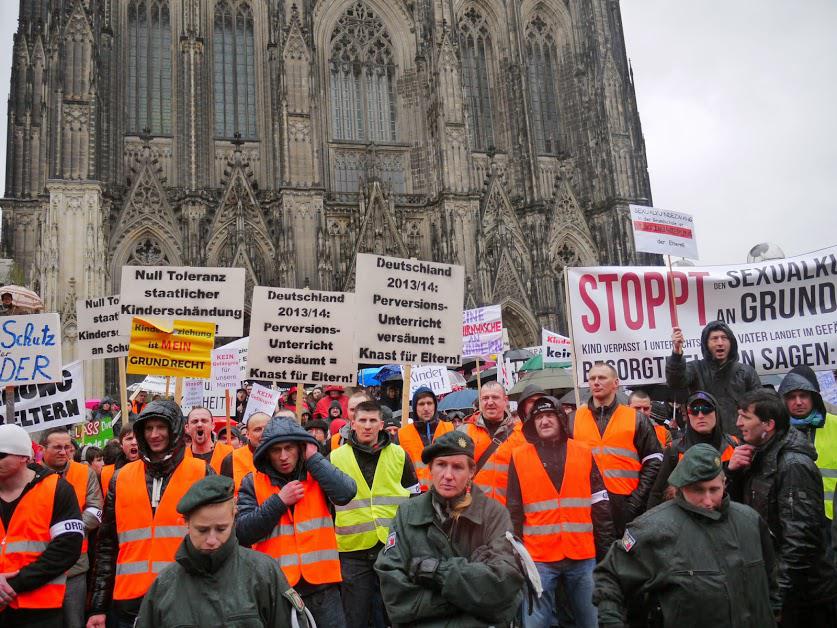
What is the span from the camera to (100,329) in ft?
29.2

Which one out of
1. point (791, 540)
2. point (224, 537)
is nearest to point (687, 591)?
point (791, 540)

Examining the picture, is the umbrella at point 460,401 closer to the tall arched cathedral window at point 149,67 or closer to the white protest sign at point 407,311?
the white protest sign at point 407,311

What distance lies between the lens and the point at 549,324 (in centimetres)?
2706

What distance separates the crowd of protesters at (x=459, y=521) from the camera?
3549mm

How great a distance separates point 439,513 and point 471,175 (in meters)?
25.1

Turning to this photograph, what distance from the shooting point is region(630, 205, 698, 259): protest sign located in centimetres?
941

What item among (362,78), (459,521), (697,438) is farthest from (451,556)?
(362,78)

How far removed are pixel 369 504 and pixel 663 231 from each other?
19.0ft

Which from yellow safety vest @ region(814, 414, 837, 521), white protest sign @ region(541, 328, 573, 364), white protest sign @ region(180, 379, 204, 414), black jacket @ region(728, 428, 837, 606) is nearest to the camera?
black jacket @ region(728, 428, 837, 606)

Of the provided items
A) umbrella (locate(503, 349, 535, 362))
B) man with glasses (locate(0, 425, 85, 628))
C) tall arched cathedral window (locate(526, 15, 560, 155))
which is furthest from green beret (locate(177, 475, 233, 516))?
tall arched cathedral window (locate(526, 15, 560, 155))

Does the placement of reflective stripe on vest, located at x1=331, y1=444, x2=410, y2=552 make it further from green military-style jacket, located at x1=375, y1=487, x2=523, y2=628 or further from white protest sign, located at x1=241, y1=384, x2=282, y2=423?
white protest sign, located at x1=241, y1=384, x2=282, y2=423

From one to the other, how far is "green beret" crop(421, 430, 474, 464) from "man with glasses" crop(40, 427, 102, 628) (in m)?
2.95

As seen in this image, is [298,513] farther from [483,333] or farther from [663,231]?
[483,333]

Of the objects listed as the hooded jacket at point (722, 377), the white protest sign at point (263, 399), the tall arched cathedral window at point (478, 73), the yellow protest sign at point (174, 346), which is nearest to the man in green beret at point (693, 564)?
the hooded jacket at point (722, 377)
